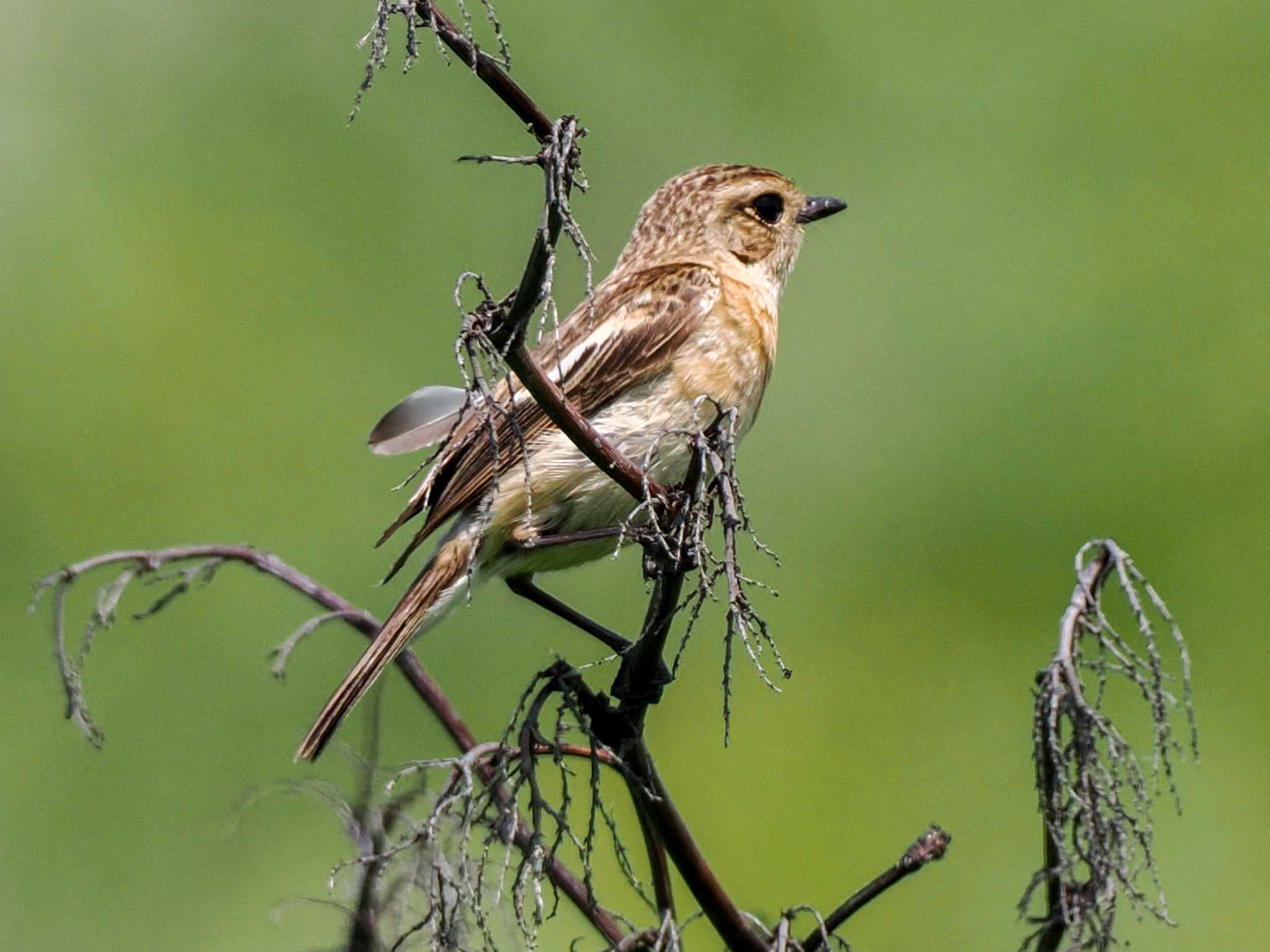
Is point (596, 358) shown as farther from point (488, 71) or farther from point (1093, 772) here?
point (488, 71)

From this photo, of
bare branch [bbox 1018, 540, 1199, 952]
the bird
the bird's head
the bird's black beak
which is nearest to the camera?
bare branch [bbox 1018, 540, 1199, 952]

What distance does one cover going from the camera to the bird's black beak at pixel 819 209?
5.26 meters

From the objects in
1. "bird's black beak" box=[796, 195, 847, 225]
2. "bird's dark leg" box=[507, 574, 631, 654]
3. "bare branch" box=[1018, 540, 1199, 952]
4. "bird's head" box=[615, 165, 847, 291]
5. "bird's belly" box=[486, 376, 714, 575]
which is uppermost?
"bird's black beak" box=[796, 195, 847, 225]

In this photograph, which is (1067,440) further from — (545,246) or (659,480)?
(545,246)

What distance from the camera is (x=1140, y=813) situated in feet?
8.22

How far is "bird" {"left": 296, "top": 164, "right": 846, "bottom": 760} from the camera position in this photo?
3902 millimetres

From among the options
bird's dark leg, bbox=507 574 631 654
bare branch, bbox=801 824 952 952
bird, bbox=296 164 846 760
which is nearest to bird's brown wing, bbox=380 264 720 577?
bird, bbox=296 164 846 760

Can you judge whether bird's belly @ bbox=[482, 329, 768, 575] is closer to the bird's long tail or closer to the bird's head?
the bird's long tail

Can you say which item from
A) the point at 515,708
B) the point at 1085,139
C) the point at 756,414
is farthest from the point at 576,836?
the point at 1085,139

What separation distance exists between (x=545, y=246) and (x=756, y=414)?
276 centimetres

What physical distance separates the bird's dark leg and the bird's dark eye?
4.31 ft

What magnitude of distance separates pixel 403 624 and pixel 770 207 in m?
1.87

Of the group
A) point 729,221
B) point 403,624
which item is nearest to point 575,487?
point 403,624

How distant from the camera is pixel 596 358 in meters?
4.36
